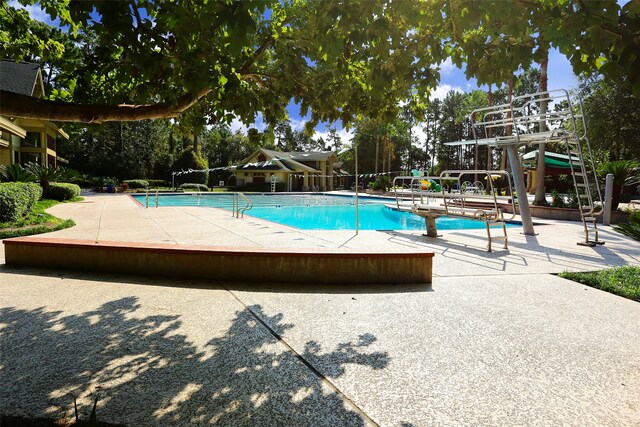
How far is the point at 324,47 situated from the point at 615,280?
519 centimetres

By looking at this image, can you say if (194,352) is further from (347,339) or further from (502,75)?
(502,75)

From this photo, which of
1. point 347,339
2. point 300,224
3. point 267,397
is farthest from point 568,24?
point 300,224

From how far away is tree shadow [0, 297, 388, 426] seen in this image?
2.18 metres

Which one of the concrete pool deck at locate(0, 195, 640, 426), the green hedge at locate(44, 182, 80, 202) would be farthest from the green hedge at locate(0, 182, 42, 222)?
the green hedge at locate(44, 182, 80, 202)

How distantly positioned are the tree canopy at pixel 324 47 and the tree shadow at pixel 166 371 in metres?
1.94

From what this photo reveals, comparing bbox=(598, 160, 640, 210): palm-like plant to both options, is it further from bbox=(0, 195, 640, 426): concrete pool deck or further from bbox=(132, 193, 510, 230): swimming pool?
bbox=(0, 195, 640, 426): concrete pool deck

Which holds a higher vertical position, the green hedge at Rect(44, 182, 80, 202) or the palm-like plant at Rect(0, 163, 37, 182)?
the palm-like plant at Rect(0, 163, 37, 182)

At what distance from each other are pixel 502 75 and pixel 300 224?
1269 centimetres

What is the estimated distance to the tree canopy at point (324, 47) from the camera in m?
2.45

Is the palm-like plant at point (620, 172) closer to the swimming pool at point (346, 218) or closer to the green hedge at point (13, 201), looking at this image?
the swimming pool at point (346, 218)

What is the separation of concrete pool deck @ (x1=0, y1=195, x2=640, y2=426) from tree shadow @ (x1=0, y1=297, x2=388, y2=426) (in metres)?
0.01

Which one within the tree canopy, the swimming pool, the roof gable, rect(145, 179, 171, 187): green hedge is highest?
the roof gable

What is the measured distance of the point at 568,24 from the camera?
2.47m

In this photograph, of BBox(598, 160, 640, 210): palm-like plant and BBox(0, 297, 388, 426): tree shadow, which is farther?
BBox(598, 160, 640, 210): palm-like plant
